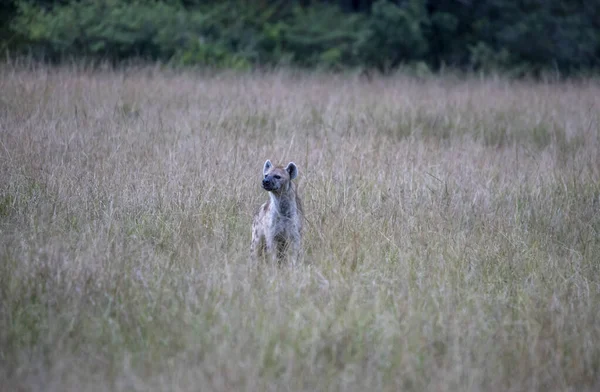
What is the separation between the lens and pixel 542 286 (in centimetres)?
545

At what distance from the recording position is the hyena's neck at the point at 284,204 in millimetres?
6102

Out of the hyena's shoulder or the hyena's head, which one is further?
the hyena's shoulder

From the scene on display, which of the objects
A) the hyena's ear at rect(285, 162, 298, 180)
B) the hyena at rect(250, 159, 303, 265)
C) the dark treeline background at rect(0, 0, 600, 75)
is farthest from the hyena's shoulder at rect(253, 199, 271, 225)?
the dark treeline background at rect(0, 0, 600, 75)

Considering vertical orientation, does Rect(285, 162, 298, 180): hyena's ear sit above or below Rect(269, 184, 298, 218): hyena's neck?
above

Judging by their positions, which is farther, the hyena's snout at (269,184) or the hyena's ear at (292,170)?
the hyena's ear at (292,170)

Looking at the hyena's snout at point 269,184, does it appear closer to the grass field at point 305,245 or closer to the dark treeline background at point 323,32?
the grass field at point 305,245

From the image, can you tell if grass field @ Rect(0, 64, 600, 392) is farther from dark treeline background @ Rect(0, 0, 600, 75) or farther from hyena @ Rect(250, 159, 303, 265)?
dark treeline background @ Rect(0, 0, 600, 75)

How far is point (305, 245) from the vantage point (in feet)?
20.5

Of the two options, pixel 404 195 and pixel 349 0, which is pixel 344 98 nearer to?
pixel 404 195

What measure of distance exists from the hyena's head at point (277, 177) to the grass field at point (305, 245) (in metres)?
0.50

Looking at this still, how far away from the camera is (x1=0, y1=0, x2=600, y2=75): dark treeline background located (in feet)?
55.5

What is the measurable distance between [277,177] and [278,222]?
364 mm

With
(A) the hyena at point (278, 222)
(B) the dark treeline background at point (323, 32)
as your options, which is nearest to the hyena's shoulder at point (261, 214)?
(A) the hyena at point (278, 222)

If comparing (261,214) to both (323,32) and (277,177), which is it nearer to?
(277,177)
